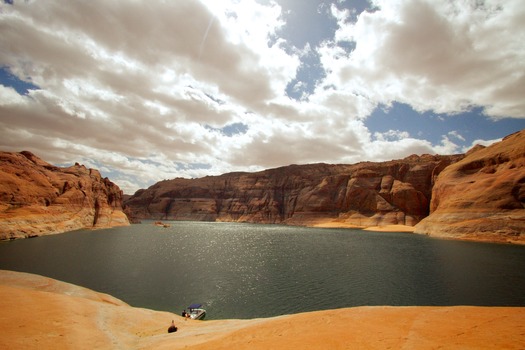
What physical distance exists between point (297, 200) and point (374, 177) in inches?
1988

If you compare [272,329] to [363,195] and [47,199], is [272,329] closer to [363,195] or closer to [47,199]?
[47,199]

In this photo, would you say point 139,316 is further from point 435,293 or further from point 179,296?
point 435,293

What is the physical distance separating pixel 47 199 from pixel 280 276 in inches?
3343

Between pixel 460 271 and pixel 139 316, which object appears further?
pixel 460 271

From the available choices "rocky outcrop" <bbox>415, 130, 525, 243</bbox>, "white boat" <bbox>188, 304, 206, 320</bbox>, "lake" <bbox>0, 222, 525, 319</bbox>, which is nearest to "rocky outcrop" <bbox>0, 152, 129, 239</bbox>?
"lake" <bbox>0, 222, 525, 319</bbox>

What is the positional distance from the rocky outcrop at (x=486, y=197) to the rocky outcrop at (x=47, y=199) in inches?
4371

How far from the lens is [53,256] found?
45344mm

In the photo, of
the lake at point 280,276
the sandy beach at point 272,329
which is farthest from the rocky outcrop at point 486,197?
the sandy beach at point 272,329

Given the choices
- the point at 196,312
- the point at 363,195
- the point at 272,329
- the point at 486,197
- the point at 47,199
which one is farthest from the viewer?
the point at 363,195

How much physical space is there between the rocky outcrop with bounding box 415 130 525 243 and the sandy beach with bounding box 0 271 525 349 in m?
67.7

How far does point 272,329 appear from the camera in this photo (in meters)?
13.5

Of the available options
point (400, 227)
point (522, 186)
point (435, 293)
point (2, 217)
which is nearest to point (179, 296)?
point (435, 293)

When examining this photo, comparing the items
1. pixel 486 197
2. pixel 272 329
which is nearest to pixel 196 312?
pixel 272 329

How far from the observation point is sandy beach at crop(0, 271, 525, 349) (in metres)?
9.90
